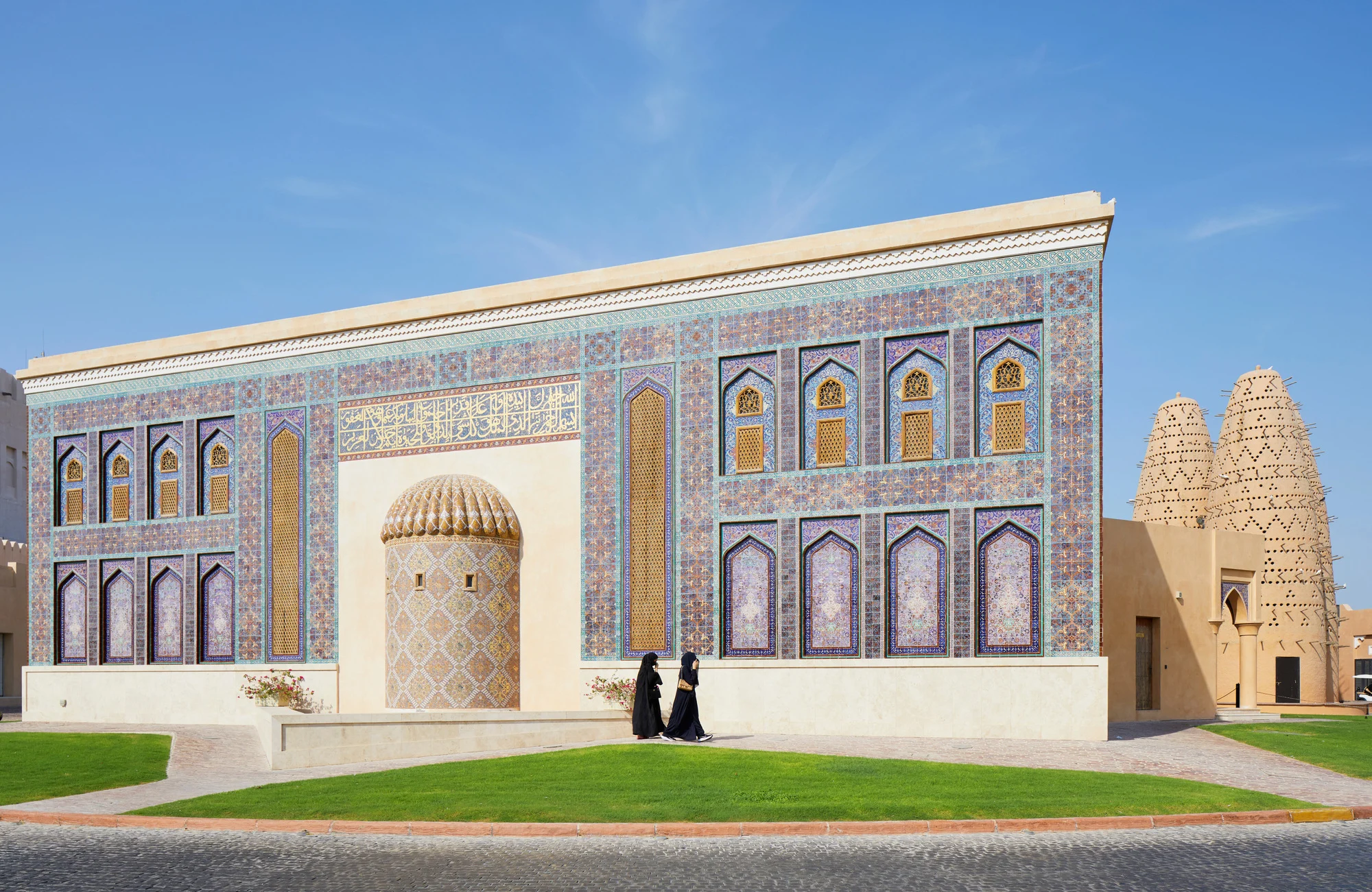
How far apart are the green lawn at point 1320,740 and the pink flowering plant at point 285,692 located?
15.2 meters

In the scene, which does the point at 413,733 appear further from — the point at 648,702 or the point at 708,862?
the point at 708,862

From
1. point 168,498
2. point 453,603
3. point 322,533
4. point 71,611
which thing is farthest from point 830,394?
point 71,611

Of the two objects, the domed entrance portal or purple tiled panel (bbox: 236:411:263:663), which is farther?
purple tiled panel (bbox: 236:411:263:663)

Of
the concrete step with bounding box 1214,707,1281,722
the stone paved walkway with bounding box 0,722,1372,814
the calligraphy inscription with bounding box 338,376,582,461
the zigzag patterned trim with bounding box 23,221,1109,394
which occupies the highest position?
the zigzag patterned trim with bounding box 23,221,1109,394

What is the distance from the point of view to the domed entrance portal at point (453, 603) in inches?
803

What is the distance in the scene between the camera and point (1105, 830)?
33.7 feet

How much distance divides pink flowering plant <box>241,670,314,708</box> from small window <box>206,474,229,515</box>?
352 centimetres

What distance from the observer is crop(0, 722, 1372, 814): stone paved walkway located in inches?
492

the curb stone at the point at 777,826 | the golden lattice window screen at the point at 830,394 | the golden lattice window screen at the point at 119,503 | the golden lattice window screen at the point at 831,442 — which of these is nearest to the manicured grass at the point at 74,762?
the curb stone at the point at 777,826

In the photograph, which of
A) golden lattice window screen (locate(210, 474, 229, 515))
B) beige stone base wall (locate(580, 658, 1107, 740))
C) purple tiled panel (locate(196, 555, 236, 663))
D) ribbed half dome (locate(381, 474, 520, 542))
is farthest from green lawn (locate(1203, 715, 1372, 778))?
golden lattice window screen (locate(210, 474, 229, 515))

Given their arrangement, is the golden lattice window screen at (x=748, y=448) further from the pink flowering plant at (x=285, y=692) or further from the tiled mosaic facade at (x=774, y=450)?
the pink flowering plant at (x=285, y=692)

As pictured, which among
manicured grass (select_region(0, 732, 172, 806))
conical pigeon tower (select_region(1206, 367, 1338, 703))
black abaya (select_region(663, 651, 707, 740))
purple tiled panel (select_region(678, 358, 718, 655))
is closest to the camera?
manicured grass (select_region(0, 732, 172, 806))

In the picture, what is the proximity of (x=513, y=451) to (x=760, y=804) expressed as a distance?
11.4 metres

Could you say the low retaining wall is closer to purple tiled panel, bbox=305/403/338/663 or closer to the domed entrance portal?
the domed entrance portal
